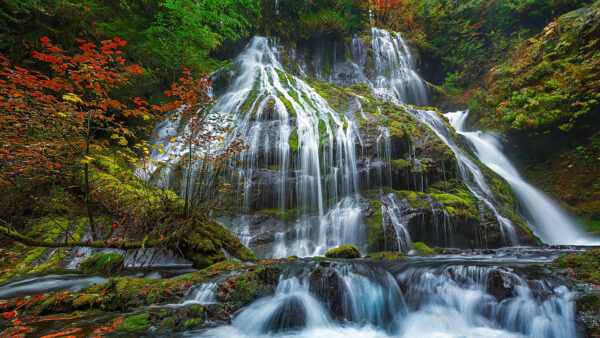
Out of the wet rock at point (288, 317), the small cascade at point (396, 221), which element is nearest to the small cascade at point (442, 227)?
the small cascade at point (396, 221)

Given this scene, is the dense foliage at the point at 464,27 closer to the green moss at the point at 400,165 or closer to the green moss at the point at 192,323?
the green moss at the point at 400,165

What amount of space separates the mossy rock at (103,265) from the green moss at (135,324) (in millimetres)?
2741

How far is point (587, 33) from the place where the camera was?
926 centimetres

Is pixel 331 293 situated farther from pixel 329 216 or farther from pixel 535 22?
pixel 535 22

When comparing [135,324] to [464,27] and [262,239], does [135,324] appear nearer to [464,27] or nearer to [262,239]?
[262,239]

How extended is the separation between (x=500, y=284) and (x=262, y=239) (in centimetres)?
607

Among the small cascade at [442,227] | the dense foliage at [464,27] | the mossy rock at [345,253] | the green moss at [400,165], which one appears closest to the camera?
the mossy rock at [345,253]

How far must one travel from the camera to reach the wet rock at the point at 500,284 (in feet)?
11.1

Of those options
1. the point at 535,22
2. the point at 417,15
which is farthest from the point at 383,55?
the point at 535,22

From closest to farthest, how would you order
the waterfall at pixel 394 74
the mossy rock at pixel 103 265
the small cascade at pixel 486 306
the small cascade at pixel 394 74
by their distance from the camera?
the small cascade at pixel 486 306, the mossy rock at pixel 103 265, the waterfall at pixel 394 74, the small cascade at pixel 394 74

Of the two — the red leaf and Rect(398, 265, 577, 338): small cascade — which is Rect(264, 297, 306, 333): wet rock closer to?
Rect(398, 265, 577, 338): small cascade

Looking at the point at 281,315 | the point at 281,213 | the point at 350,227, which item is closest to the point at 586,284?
the point at 281,315

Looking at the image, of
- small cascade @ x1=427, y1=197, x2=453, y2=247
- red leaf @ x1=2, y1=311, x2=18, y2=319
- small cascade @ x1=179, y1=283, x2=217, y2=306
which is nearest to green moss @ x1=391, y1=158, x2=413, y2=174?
small cascade @ x1=427, y1=197, x2=453, y2=247

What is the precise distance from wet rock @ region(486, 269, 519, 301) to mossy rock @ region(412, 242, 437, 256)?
283 centimetres
